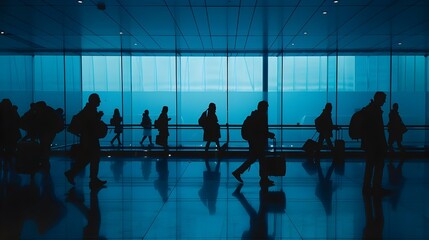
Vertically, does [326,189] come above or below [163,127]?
below

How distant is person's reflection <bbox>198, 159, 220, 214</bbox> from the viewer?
650cm

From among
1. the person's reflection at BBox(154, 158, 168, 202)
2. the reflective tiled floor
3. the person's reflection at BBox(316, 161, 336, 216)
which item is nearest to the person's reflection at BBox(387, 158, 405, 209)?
the reflective tiled floor

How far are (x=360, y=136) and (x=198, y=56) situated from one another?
10.6 metres

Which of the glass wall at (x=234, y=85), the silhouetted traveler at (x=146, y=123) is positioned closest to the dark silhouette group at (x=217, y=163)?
the silhouetted traveler at (x=146, y=123)

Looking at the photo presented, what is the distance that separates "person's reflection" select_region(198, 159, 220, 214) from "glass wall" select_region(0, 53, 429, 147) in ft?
21.3

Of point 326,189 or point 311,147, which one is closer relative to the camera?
point 326,189

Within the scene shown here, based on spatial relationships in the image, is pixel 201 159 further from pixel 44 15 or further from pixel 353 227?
pixel 353 227

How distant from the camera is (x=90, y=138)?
320 inches

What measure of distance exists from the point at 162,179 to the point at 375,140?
431 centimetres

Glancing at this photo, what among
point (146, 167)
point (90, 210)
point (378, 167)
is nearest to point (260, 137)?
point (378, 167)

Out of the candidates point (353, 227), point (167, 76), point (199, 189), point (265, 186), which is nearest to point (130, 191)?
point (199, 189)

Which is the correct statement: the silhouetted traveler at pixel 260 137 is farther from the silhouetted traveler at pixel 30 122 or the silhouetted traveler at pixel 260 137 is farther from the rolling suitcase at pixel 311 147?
the silhouetted traveler at pixel 30 122

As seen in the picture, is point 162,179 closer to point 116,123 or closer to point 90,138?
point 90,138

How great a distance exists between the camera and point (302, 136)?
16.2 m
